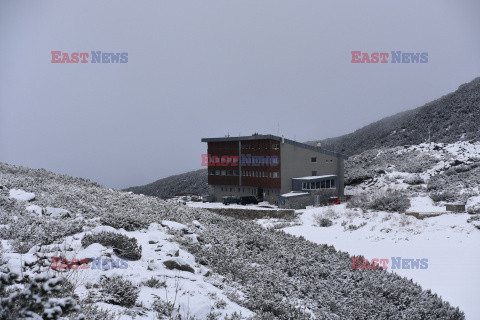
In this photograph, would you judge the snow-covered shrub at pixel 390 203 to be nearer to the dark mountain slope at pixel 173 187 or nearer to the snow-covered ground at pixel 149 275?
the snow-covered ground at pixel 149 275

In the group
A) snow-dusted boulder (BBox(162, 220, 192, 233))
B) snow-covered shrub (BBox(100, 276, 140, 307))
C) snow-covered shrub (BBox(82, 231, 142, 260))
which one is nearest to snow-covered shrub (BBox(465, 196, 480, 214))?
snow-dusted boulder (BBox(162, 220, 192, 233))

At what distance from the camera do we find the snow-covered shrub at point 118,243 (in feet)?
30.0

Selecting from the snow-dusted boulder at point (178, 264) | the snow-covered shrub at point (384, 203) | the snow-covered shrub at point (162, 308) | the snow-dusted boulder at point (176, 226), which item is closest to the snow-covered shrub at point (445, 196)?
the snow-covered shrub at point (384, 203)

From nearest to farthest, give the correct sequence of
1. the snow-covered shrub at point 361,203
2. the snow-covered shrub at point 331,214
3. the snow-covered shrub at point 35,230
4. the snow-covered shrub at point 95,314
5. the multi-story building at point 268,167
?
the snow-covered shrub at point 95,314 < the snow-covered shrub at point 35,230 < the snow-covered shrub at point 331,214 < the snow-covered shrub at point 361,203 < the multi-story building at point 268,167

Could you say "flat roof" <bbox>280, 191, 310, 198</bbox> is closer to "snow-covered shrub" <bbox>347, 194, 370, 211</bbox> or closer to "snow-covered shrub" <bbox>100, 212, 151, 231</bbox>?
"snow-covered shrub" <bbox>347, 194, 370, 211</bbox>

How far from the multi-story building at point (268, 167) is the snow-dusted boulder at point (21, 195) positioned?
1124 inches

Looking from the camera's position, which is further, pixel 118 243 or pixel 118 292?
pixel 118 243

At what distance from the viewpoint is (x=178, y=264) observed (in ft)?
29.5

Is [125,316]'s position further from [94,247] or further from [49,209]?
[49,209]

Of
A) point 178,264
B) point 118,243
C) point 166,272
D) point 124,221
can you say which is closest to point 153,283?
point 166,272

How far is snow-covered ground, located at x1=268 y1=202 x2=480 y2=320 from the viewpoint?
42.7 ft

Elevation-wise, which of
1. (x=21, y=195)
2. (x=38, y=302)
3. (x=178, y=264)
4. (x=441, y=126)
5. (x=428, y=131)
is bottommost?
(x=178, y=264)

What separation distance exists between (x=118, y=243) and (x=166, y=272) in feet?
5.76

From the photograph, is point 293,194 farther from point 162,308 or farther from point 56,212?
point 162,308
